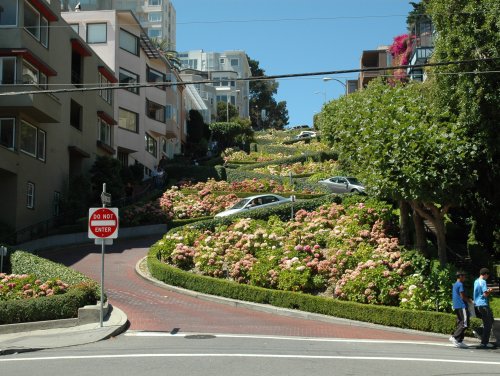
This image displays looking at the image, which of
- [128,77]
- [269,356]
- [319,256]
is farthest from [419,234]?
[128,77]

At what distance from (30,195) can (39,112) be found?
4.08 m

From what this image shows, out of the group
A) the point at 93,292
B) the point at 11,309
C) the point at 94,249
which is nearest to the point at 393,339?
the point at 93,292

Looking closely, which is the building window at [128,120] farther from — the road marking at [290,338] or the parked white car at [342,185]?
the road marking at [290,338]

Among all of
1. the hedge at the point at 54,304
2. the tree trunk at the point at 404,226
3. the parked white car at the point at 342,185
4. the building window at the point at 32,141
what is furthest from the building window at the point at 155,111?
the hedge at the point at 54,304

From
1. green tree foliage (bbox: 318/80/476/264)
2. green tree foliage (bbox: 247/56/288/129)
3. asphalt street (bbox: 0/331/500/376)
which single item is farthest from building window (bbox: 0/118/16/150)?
green tree foliage (bbox: 247/56/288/129)

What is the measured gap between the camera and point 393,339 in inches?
645

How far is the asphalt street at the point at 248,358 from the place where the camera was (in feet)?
35.9

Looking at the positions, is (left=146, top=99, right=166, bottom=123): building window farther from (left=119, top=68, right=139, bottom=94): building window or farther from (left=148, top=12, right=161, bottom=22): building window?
(left=148, top=12, right=161, bottom=22): building window

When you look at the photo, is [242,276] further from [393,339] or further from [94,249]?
[94,249]

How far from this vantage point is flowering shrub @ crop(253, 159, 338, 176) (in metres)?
53.7

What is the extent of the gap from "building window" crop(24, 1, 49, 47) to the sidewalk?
59.7 ft

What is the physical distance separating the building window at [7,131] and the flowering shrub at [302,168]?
24713mm

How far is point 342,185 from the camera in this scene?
44469 millimetres

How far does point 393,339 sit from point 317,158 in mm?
45153
